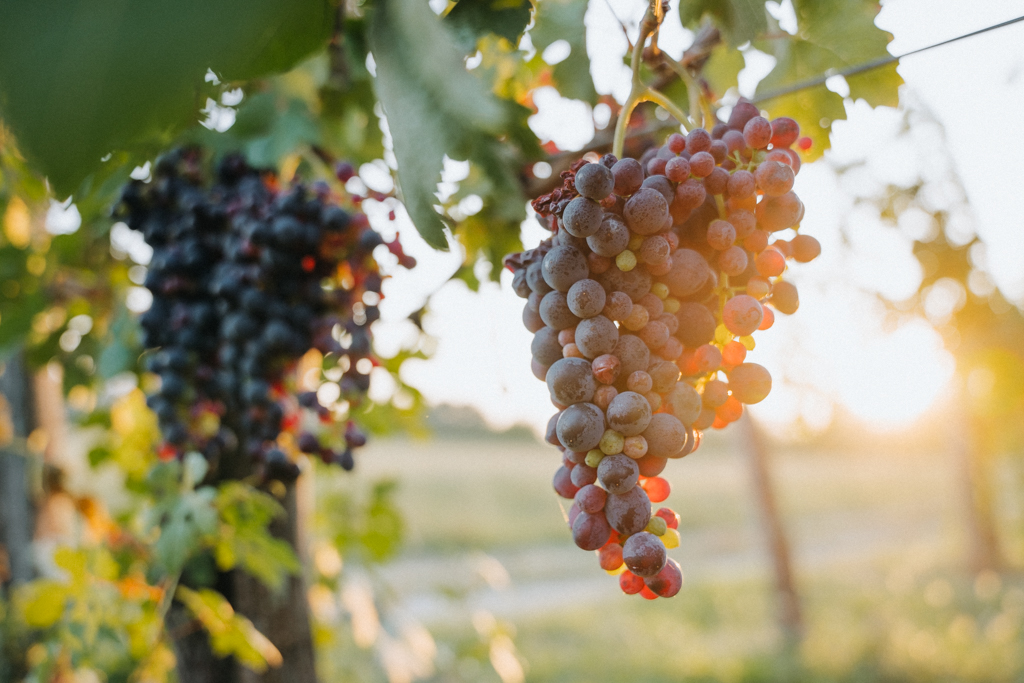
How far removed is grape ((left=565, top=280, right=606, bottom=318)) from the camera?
426mm

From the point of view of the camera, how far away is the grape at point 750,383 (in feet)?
1.50

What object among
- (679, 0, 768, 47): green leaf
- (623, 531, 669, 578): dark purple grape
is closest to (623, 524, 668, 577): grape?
(623, 531, 669, 578): dark purple grape

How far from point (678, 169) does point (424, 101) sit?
0.19m

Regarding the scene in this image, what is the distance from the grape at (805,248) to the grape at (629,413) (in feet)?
0.68

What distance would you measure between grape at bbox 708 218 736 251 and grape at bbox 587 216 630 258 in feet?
0.25

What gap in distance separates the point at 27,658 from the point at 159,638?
0.76m

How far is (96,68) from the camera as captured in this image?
230 millimetres

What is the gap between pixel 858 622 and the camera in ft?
20.3

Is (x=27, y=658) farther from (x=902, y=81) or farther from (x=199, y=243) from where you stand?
(x=902, y=81)

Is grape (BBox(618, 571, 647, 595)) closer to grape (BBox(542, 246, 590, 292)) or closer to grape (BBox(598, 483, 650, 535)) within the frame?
grape (BBox(598, 483, 650, 535))

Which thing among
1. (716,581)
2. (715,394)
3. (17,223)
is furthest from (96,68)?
(716,581)

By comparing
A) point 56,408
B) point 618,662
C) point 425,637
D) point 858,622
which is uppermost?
point 56,408

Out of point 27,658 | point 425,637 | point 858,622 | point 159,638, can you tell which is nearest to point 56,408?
point 27,658

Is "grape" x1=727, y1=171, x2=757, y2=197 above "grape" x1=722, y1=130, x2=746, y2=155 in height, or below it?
below
